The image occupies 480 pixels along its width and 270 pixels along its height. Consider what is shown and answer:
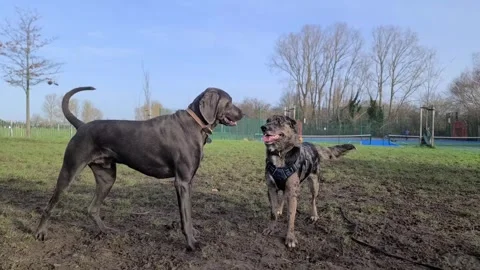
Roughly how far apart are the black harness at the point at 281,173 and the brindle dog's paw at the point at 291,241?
68cm

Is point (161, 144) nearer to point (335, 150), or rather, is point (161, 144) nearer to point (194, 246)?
point (194, 246)

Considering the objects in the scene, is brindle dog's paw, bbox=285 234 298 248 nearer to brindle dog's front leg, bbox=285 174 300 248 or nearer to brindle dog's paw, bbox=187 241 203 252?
brindle dog's front leg, bbox=285 174 300 248

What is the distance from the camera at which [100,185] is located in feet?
16.9

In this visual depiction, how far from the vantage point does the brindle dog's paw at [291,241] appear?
14.8 ft

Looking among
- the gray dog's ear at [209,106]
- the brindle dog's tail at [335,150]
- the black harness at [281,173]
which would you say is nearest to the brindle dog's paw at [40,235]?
the gray dog's ear at [209,106]

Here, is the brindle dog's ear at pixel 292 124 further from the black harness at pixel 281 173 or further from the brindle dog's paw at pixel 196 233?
the brindle dog's paw at pixel 196 233

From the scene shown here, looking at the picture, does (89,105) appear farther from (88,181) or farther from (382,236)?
(382,236)

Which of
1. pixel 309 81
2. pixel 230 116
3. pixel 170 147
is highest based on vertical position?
pixel 309 81

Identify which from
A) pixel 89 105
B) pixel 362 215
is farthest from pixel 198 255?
pixel 89 105

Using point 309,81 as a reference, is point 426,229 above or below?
below

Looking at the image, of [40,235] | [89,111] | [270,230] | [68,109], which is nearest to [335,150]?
[270,230]

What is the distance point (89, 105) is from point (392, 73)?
48198 mm

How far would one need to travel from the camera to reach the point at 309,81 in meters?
66.8

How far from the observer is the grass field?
4031 mm
